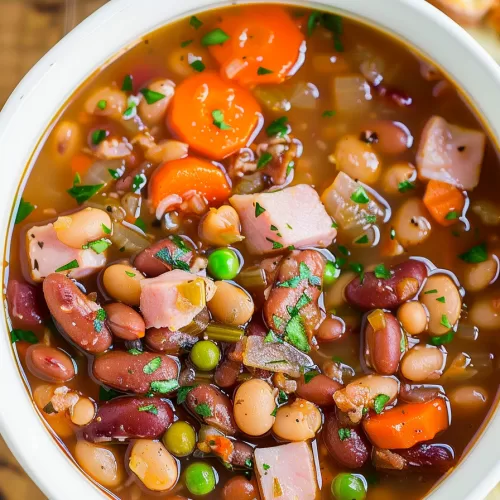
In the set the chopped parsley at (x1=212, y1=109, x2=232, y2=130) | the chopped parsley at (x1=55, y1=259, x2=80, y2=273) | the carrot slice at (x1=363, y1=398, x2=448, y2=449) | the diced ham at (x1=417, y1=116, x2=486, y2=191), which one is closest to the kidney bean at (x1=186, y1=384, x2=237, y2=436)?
the carrot slice at (x1=363, y1=398, x2=448, y2=449)

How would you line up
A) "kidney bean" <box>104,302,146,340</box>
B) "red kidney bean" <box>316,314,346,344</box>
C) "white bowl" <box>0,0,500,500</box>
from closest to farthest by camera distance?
"white bowl" <box>0,0,500,500</box>
"kidney bean" <box>104,302,146,340</box>
"red kidney bean" <box>316,314,346,344</box>

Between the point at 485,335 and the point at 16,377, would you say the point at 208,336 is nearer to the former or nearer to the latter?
the point at 16,377

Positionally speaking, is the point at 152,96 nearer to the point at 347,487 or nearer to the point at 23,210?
the point at 23,210

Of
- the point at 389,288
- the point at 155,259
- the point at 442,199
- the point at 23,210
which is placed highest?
the point at 442,199

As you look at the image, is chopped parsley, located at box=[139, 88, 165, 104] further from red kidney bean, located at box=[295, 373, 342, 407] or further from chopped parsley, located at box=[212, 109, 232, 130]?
red kidney bean, located at box=[295, 373, 342, 407]

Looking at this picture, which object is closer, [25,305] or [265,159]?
[25,305]

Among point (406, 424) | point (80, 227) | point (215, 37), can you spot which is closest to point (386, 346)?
point (406, 424)

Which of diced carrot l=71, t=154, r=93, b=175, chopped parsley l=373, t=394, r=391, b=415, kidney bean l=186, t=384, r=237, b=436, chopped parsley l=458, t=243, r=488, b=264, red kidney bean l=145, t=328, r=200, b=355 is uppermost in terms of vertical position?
chopped parsley l=458, t=243, r=488, b=264

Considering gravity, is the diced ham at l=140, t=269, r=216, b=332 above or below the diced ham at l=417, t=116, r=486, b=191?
below
